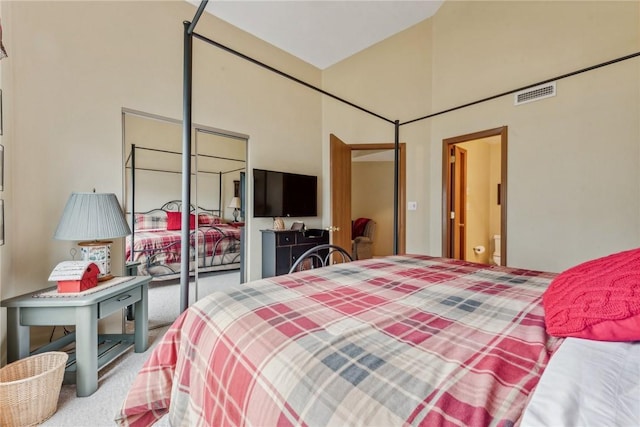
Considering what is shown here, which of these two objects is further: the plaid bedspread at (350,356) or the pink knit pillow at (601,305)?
the pink knit pillow at (601,305)

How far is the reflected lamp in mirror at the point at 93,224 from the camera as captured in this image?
1774 millimetres

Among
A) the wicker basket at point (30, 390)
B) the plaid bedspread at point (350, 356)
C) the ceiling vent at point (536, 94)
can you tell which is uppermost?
the ceiling vent at point (536, 94)

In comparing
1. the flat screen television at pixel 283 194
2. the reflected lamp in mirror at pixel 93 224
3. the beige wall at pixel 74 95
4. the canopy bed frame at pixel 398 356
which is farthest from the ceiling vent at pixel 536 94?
the reflected lamp in mirror at pixel 93 224

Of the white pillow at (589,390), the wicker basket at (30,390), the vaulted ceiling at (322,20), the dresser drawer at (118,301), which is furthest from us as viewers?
the vaulted ceiling at (322,20)

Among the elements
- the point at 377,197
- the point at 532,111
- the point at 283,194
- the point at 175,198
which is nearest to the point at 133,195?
the point at 175,198

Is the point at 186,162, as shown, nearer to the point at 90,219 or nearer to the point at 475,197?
the point at 90,219

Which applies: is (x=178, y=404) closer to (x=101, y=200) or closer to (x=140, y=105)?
(x=101, y=200)

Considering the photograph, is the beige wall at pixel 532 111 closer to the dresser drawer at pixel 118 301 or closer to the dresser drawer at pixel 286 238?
the dresser drawer at pixel 286 238

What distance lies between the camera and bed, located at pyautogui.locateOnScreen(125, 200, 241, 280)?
250cm

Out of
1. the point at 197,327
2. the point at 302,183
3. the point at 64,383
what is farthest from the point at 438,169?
the point at 64,383

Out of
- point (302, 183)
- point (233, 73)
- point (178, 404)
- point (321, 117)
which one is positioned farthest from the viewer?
point (321, 117)

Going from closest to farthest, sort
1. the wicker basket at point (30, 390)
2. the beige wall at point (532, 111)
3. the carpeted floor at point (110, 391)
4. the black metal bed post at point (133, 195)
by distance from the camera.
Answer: the wicker basket at point (30, 390) < the carpeted floor at point (110, 391) < the beige wall at point (532, 111) < the black metal bed post at point (133, 195)

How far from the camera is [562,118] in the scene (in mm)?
2523

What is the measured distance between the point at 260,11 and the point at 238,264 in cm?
291
